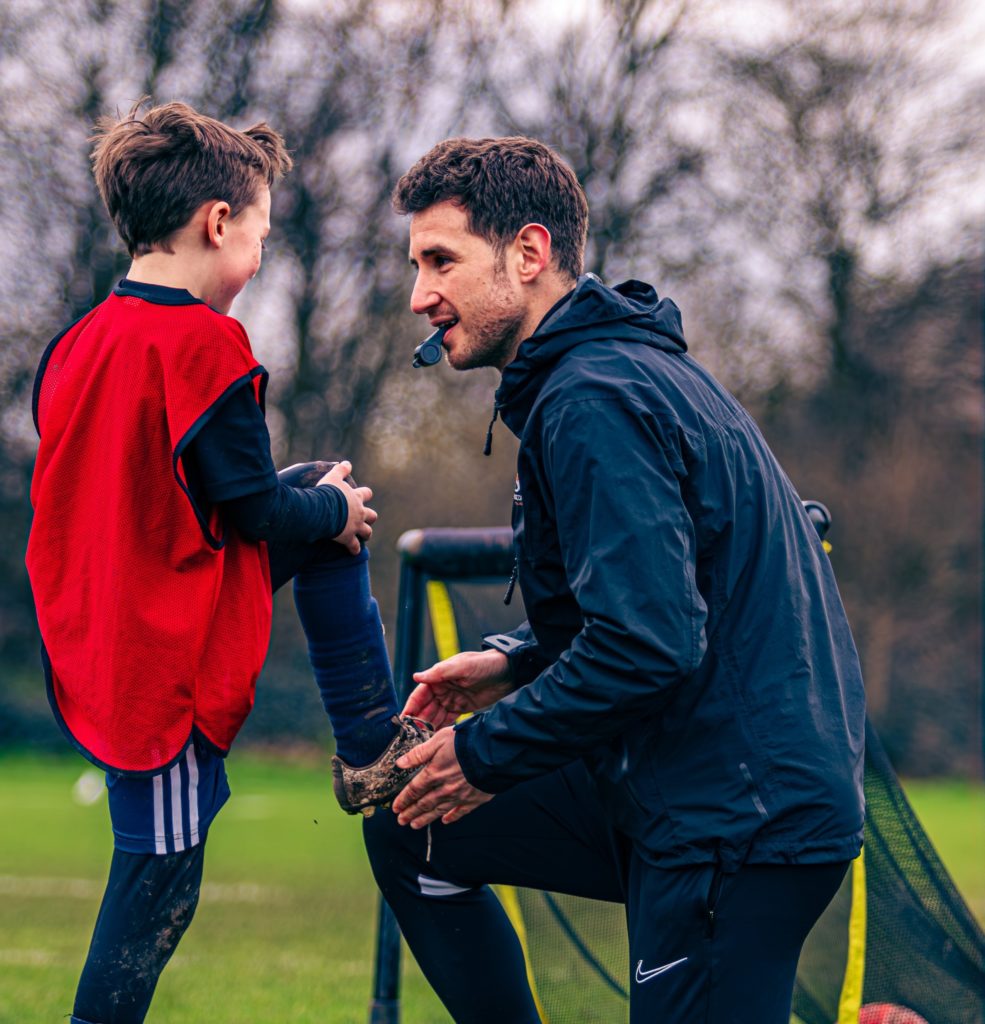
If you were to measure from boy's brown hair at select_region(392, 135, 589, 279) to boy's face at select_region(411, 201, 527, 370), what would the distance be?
0.09 ft

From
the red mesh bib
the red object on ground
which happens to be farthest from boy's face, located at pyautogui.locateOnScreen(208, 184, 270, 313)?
the red object on ground

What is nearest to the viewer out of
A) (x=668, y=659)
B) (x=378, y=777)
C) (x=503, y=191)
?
(x=668, y=659)

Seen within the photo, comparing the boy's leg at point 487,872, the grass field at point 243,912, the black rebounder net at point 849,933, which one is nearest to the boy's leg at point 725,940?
the boy's leg at point 487,872

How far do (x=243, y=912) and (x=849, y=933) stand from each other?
3.46 meters

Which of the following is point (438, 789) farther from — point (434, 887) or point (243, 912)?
point (243, 912)

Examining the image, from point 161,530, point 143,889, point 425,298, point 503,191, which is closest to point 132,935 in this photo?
point 143,889

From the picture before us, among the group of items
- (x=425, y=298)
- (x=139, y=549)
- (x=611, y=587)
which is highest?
(x=425, y=298)

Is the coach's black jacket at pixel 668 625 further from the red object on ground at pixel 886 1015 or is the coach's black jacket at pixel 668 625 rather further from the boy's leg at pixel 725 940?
the red object on ground at pixel 886 1015

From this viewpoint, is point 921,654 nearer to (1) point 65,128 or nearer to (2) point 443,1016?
(1) point 65,128

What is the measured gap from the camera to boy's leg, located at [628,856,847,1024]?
232cm

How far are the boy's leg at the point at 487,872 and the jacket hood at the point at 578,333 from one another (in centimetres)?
87

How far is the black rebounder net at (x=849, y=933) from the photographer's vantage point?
3.43 m

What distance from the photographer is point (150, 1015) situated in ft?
13.0

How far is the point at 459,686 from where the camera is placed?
119 inches
